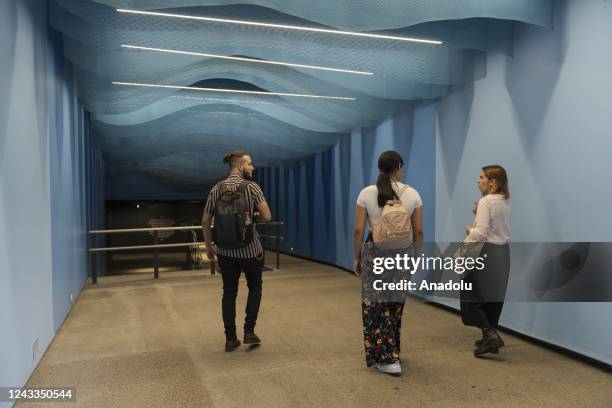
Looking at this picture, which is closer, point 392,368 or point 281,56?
point 392,368

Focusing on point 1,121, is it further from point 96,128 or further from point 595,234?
point 96,128

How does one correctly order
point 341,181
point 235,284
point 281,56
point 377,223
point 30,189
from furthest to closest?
point 341,181 → point 281,56 → point 235,284 → point 30,189 → point 377,223

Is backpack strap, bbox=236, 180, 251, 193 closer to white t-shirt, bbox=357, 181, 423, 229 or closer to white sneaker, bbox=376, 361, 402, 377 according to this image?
white t-shirt, bbox=357, 181, 423, 229

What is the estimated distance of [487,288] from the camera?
3236mm

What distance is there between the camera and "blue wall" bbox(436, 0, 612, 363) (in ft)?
10.2

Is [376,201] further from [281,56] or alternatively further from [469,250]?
[281,56]

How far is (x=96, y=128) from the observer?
26.4ft

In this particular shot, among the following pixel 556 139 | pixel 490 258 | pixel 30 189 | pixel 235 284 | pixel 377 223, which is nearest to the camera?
pixel 377 223

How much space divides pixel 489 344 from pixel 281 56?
2942 mm

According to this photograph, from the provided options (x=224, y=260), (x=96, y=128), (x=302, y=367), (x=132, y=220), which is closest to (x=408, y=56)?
(x=224, y=260)

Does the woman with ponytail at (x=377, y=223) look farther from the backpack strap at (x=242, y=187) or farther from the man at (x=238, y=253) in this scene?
the backpack strap at (x=242, y=187)

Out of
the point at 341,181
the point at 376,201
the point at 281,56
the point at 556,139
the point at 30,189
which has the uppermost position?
the point at 281,56

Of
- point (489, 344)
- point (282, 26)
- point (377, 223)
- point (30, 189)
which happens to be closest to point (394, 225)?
point (377, 223)

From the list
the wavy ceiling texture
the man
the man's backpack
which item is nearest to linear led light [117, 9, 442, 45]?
the wavy ceiling texture
